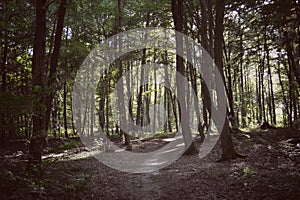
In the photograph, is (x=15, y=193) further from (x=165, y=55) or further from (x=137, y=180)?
(x=165, y=55)

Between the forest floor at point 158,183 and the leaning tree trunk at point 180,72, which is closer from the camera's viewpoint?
the forest floor at point 158,183

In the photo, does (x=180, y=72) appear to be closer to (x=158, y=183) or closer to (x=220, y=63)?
(x=220, y=63)

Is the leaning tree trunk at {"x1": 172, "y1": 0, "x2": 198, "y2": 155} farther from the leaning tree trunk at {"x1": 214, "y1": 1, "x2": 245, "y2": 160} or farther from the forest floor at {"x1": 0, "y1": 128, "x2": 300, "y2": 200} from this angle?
the forest floor at {"x1": 0, "y1": 128, "x2": 300, "y2": 200}

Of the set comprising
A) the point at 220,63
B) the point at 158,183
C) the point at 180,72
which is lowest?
the point at 158,183

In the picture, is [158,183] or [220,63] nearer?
[158,183]

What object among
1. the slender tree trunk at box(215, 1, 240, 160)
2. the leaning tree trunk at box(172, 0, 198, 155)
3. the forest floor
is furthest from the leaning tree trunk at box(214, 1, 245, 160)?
the leaning tree trunk at box(172, 0, 198, 155)

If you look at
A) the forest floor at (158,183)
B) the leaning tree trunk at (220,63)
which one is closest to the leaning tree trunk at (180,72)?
the leaning tree trunk at (220,63)

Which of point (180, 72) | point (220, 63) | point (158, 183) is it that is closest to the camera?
point (158, 183)

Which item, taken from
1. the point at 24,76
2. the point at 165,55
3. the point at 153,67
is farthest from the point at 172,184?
the point at 153,67

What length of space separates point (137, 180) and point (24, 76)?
18.1m

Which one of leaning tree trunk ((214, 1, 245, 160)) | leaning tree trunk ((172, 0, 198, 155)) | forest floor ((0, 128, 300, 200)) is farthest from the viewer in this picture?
leaning tree trunk ((172, 0, 198, 155))

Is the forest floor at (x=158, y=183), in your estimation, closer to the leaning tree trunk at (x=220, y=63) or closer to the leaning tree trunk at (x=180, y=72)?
the leaning tree trunk at (x=220, y=63)

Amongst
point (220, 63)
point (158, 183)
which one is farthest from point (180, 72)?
point (158, 183)

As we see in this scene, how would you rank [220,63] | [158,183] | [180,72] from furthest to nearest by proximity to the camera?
[180,72], [220,63], [158,183]
